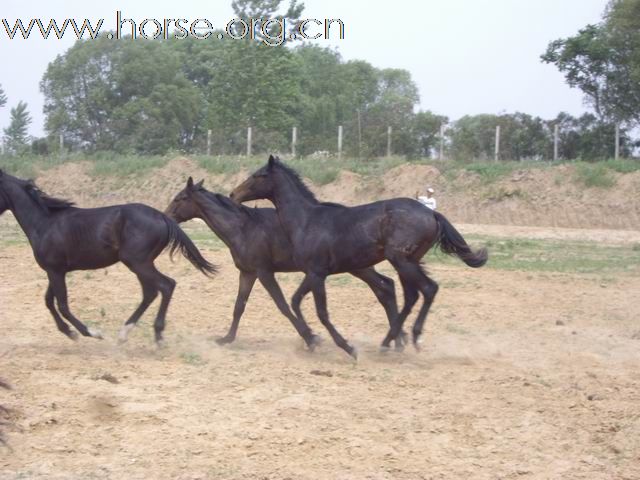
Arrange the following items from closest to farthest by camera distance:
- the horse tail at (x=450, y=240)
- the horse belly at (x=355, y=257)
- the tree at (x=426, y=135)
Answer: the horse belly at (x=355, y=257), the horse tail at (x=450, y=240), the tree at (x=426, y=135)

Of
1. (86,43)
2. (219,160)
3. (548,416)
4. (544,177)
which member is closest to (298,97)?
(86,43)

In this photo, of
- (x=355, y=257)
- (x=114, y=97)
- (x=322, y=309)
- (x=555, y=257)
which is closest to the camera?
(x=322, y=309)

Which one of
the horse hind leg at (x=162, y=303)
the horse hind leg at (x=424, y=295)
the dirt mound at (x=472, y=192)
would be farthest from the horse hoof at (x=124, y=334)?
the dirt mound at (x=472, y=192)

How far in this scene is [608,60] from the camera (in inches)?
1259

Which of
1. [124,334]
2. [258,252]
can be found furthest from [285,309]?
[124,334]

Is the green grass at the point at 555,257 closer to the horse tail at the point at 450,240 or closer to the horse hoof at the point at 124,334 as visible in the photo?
the horse tail at the point at 450,240

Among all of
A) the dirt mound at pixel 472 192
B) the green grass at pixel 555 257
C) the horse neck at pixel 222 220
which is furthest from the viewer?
the dirt mound at pixel 472 192

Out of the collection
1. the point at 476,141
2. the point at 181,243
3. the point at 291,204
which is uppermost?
the point at 476,141

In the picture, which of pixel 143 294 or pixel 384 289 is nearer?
pixel 143 294

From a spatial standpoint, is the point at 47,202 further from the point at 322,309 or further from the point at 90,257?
the point at 322,309

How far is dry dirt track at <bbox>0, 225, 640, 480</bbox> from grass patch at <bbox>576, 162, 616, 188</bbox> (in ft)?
54.5

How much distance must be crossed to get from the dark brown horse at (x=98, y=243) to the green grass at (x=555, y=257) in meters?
5.53

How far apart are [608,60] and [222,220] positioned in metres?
25.5

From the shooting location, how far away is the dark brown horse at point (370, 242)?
905 cm
